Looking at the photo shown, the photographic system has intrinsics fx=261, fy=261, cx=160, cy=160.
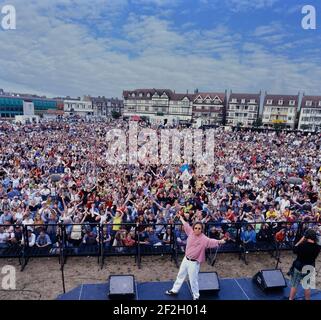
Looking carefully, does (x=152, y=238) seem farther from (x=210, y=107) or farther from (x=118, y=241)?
(x=210, y=107)

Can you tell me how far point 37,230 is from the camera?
287 inches

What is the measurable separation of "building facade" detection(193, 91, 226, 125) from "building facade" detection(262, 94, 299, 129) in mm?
11945

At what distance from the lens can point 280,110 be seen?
7244cm

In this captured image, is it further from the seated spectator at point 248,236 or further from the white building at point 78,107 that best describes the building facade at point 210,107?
the seated spectator at point 248,236

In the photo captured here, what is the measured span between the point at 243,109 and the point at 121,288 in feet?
251

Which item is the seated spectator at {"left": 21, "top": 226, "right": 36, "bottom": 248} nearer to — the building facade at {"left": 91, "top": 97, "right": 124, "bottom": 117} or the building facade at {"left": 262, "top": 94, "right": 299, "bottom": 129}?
the building facade at {"left": 262, "top": 94, "right": 299, "bottom": 129}

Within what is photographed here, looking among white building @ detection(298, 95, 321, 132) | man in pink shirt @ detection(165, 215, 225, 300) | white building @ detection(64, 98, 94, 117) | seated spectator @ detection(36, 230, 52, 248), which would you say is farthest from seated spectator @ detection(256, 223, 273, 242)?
white building @ detection(64, 98, 94, 117)

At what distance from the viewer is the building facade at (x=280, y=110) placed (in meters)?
71.1

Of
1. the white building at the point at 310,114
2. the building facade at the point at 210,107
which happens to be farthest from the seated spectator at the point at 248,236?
the white building at the point at 310,114

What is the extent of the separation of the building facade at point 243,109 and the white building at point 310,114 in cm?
1154

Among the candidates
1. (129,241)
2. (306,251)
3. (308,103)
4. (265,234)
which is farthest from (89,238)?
(308,103)
